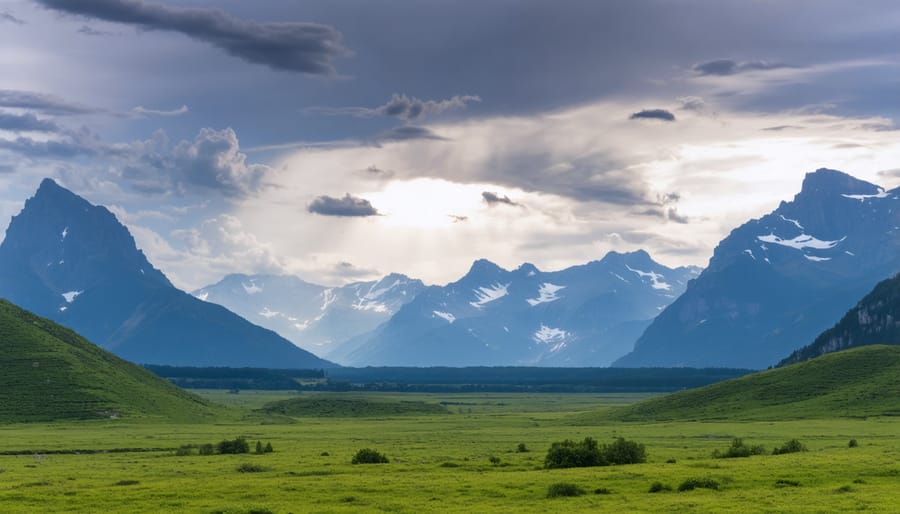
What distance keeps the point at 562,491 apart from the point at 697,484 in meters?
11.1

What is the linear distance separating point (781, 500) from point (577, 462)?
107 ft

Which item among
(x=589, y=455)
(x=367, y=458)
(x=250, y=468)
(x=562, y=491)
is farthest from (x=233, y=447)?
(x=562, y=491)

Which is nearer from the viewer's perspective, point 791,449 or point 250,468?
point 250,468

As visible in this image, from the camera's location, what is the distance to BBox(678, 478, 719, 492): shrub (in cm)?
8212

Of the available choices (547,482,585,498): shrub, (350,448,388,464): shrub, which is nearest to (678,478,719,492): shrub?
(547,482,585,498): shrub

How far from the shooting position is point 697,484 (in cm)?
8331

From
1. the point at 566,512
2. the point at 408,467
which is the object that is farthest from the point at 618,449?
the point at 566,512

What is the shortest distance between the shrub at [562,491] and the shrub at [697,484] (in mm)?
7936

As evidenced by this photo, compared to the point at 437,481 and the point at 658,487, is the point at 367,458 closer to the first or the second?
the point at 437,481

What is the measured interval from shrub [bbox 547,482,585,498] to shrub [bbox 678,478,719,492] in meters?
7.94

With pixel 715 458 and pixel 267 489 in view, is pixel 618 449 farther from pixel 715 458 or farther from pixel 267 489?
pixel 267 489

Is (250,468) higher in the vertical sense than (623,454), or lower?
lower

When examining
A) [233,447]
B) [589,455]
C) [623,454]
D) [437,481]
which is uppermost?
[589,455]

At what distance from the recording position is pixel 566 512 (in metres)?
71.7
